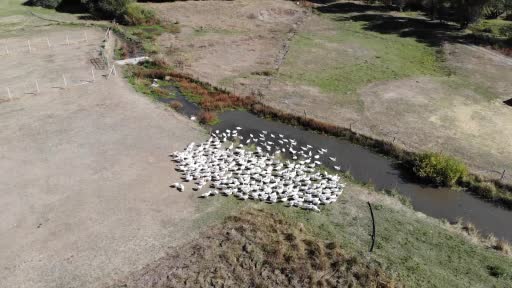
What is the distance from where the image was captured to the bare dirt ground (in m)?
23.6

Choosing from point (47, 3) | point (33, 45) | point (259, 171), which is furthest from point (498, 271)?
point (47, 3)

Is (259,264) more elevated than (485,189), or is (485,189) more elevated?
(485,189)

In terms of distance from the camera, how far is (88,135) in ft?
115

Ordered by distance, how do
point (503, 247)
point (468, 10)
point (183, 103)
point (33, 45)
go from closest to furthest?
point (503, 247) → point (183, 103) → point (33, 45) → point (468, 10)

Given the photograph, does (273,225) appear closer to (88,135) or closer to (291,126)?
(291,126)

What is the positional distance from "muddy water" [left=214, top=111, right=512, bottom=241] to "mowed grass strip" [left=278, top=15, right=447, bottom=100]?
31.1 feet

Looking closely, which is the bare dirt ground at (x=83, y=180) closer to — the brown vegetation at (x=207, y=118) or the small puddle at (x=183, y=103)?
the brown vegetation at (x=207, y=118)

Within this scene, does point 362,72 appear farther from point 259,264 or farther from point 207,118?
point 259,264

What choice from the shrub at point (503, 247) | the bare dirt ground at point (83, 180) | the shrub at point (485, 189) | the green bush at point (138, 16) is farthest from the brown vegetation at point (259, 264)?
the green bush at point (138, 16)

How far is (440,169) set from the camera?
30984 mm

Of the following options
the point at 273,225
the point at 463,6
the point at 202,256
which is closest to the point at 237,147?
the point at 273,225

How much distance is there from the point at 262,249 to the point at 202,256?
10.2 ft

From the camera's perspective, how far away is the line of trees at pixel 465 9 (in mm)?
63625

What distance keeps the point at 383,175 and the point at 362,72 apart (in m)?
20.1
